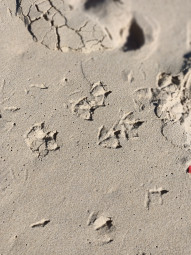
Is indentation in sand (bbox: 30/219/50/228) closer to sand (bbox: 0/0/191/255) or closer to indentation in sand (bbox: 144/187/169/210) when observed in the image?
sand (bbox: 0/0/191/255)

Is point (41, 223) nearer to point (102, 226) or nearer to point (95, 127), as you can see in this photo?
point (102, 226)

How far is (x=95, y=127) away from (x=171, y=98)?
650 mm

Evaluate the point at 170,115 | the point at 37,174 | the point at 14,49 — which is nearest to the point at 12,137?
the point at 37,174

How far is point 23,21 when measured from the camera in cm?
239

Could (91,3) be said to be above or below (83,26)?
above

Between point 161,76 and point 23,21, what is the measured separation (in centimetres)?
120

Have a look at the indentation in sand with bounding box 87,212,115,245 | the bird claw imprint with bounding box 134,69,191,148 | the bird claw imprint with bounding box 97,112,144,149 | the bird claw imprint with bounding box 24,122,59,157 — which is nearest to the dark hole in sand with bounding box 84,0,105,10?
the bird claw imprint with bounding box 134,69,191,148

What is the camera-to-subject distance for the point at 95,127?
232 centimetres

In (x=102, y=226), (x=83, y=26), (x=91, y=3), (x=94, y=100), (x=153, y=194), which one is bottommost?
(x=102, y=226)

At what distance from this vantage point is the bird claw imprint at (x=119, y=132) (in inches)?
90.8

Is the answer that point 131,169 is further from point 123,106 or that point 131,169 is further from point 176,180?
point 123,106

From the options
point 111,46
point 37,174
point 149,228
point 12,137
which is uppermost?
point 111,46

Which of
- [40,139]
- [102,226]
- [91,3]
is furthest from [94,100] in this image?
[102,226]

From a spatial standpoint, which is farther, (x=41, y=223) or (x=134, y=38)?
(x=134, y=38)
